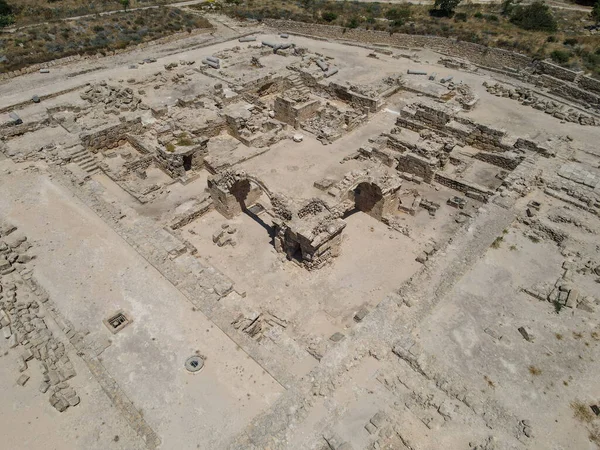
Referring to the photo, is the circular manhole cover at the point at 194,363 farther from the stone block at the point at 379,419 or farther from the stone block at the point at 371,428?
the stone block at the point at 379,419

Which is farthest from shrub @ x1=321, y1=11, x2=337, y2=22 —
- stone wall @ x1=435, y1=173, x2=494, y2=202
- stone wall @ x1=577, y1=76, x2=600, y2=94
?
stone wall @ x1=435, y1=173, x2=494, y2=202

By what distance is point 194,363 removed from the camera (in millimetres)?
11633

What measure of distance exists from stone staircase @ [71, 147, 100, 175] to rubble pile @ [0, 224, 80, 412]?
7.39m

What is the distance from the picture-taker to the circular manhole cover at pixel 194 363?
11.5 m

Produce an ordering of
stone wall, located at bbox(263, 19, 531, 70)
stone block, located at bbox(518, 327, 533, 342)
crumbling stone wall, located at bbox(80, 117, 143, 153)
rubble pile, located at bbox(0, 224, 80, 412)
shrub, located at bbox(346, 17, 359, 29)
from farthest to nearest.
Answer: shrub, located at bbox(346, 17, 359, 29)
stone wall, located at bbox(263, 19, 531, 70)
crumbling stone wall, located at bbox(80, 117, 143, 153)
stone block, located at bbox(518, 327, 533, 342)
rubble pile, located at bbox(0, 224, 80, 412)

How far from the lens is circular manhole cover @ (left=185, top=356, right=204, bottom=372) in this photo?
37.7ft

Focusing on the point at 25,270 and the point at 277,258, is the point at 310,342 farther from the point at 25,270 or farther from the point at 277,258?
the point at 25,270

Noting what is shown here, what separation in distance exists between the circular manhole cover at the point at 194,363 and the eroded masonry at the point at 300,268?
0.06 m

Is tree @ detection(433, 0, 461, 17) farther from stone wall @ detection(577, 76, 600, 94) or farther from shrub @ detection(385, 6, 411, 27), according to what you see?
stone wall @ detection(577, 76, 600, 94)

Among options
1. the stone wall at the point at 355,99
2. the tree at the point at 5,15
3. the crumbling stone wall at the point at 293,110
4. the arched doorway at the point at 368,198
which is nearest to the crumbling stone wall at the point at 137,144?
the crumbling stone wall at the point at 293,110

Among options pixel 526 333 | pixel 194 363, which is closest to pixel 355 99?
pixel 526 333

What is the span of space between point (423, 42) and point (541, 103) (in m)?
14.6

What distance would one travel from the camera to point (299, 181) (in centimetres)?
2053

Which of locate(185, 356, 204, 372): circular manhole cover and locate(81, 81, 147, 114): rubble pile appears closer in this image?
locate(185, 356, 204, 372): circular manhole cover
